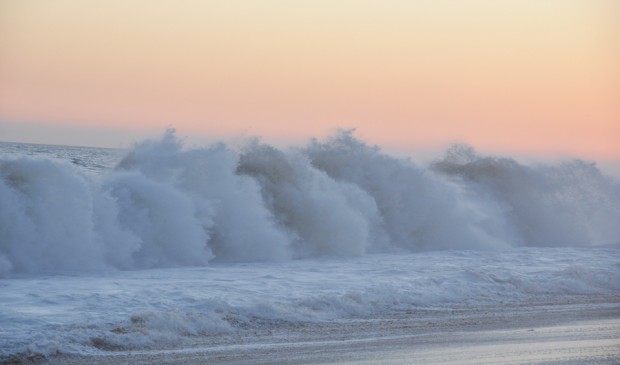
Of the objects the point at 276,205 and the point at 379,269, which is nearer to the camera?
the point at 379,269

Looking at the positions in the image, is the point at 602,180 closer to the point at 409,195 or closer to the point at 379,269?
the point at 409,195

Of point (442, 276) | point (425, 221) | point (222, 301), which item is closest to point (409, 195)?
point (425, 221)

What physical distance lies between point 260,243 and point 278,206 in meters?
3.34

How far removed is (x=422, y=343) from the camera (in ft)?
36.8

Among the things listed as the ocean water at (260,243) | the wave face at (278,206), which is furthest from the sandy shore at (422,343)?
the wave face at (278,206)

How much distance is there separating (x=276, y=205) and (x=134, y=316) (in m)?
13.2

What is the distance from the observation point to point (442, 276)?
1677 cm

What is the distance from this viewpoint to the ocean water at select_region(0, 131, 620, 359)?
12305 mm

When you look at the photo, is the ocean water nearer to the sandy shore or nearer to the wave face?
the wave face

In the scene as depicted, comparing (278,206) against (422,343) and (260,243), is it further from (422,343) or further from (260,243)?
(422,343)

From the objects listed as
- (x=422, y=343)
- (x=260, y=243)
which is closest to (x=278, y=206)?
(x=260, y=243)

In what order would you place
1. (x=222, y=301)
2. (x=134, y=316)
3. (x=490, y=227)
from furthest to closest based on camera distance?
1. (x=490, y=227)
2. (x=222, y=301)
3. (x=134, y=316)

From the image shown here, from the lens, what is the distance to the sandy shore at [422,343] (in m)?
10.0

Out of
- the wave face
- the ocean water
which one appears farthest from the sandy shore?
the wave face
